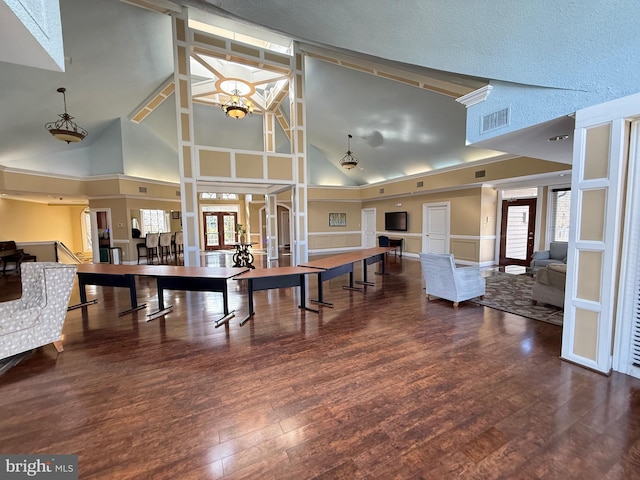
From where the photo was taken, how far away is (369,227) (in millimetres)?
11359

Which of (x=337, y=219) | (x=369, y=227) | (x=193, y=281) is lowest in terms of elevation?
(x=193, y=281)

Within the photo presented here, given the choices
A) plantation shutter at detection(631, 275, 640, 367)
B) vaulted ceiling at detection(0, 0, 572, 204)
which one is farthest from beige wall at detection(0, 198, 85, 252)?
plantation shutter at detection(631, 275, 640, 367)

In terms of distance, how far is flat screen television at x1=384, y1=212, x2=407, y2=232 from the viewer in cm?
954

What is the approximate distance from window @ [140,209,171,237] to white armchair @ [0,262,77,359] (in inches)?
288

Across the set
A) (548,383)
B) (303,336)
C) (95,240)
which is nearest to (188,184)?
(303,336)

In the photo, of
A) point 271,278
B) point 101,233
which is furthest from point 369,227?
point 101,233

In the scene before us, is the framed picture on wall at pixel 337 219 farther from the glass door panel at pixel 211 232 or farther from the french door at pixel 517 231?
the glass door panel at pixel 211 232

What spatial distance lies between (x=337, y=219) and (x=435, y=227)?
408 cm

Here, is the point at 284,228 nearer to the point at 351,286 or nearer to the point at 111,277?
the point at 351,286

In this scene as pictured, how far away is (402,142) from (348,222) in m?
4.61

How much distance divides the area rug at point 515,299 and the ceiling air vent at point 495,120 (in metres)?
2.61

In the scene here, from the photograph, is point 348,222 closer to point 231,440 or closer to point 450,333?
point 450,333

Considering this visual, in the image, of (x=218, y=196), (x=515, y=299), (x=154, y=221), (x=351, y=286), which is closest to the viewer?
(x=515, y=299)

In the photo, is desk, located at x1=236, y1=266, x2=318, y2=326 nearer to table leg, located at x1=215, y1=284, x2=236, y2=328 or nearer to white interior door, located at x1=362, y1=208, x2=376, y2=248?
table leg, located at x1=215, y1=284, x2=236, y2=328
